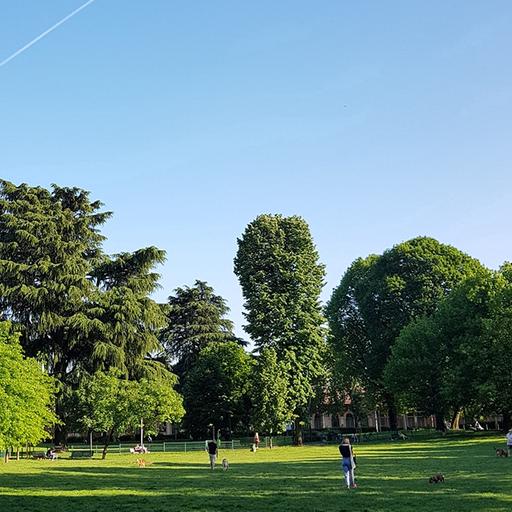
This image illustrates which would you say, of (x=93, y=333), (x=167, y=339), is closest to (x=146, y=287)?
(x=93, y=333)

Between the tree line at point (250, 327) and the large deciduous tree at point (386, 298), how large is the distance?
14 cm

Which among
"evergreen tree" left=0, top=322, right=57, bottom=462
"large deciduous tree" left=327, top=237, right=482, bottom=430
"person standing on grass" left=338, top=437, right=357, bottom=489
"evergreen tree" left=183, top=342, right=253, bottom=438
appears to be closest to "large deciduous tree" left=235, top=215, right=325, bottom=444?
"large deciduous tree" left=327, top=237, right=482, bottom=430

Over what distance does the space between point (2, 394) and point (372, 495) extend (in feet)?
65.5

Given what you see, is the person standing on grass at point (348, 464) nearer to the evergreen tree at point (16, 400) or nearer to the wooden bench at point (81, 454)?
the evergreen tree at point (16, 400)

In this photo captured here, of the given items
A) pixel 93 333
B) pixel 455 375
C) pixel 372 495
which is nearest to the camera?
pixel 372 495

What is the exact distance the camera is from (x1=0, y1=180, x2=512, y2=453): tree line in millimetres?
48281

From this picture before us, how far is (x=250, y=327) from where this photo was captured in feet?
190

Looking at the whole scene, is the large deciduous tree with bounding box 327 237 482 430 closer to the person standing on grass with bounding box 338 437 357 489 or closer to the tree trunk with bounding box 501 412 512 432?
the tree trunk with bounding box 501 412 512 432

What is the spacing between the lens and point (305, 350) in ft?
191

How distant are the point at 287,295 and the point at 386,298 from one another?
10856 millimetres

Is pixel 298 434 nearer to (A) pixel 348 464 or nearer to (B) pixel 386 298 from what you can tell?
(B) pixel 386 298

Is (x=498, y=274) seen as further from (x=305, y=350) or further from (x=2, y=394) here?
(x=2, y=394)

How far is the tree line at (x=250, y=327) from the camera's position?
48281mm

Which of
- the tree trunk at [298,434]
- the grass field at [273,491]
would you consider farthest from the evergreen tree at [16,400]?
the tree trunk at [298,434]
